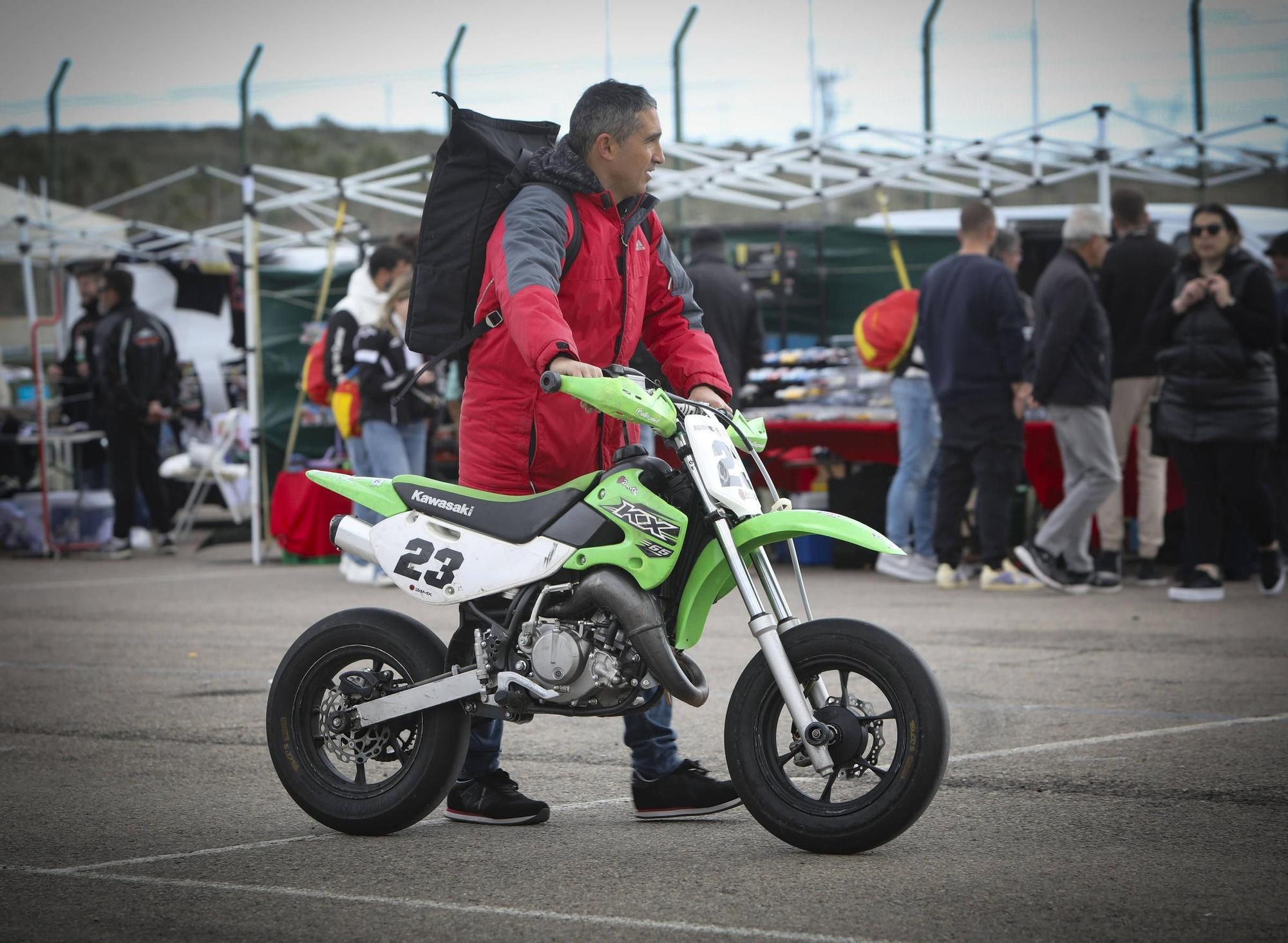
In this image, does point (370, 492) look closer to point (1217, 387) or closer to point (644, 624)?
point (644, 624)

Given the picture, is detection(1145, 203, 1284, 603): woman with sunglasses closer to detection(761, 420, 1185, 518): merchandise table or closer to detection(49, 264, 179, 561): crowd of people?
detection(761, 420, 1185, 518): merchandise table

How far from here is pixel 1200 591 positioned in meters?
9.47

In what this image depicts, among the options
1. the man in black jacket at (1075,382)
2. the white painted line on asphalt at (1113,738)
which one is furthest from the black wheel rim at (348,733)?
the man in black jacket at (1075,382)

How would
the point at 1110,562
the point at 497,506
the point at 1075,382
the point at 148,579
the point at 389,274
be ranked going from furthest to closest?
the point at 148,579 → the point at 389,274 → the point at 1110,562 → the point at 1075,382 → the point at 497,506

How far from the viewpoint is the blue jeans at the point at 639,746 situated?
15.1ft

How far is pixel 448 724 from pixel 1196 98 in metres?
15.1

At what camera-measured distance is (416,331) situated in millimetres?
4508

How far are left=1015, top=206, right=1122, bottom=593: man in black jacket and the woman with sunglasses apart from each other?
406 millimetres

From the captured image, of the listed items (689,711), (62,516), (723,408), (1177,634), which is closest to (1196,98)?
(1177,634)

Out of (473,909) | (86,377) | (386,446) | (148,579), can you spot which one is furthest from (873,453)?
(473,909)

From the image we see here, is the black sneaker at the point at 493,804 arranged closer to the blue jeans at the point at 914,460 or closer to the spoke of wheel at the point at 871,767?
the spoke of wheel at the point at 871,767

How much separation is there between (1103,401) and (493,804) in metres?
6.31

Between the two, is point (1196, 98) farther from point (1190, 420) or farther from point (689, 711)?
point (689, 711)

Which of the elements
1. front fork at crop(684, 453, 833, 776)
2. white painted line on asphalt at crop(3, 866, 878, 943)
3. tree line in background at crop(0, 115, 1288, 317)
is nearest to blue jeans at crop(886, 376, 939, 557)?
front fork at crop(684, 453, 833, 776)
